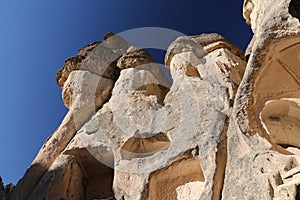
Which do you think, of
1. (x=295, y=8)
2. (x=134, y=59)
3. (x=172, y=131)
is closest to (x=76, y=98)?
(x=134, y=59)

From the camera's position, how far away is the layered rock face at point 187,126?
5.36 meters

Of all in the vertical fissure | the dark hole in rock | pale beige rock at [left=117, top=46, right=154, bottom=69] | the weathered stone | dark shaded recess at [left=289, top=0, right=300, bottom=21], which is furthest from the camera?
pale beige rock at [left=117, top=46, right=154, bottom=69]

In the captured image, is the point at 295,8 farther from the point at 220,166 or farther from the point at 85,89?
the point at 85,89

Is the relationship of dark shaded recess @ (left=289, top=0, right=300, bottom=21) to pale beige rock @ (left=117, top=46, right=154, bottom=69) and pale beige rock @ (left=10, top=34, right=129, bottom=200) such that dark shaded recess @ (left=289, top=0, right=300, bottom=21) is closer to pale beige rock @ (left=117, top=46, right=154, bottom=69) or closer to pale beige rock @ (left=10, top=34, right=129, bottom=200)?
pale beige rock @ (left=10, top=34, right=129, bottom=200)

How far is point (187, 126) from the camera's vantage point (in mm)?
6938

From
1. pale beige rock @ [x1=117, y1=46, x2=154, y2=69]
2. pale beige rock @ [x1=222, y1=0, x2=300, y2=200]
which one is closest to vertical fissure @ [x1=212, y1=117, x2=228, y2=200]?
pale beige rock @ [x1=222, y1=0, x2=300, y2=200]

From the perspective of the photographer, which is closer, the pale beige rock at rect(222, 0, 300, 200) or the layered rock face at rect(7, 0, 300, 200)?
the pale beige rock at rect(222, 0, 300, 200)

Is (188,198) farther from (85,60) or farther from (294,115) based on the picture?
(85,60)

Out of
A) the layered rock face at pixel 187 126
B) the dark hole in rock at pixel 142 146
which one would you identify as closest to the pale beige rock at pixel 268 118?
the layered rock face at pixel 187 126

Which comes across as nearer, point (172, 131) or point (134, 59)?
point (172, 131)

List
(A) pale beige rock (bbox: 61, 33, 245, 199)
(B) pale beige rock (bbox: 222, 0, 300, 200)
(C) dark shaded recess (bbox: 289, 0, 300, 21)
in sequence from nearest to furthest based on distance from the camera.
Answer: (C) dark shaded recess (bbox: 289, 0, 300, 21), (B) pale beige rock (bbox: 222, 0, 300, 200), (A) pale beige rock (bbox: 61, 33, 245, 199)

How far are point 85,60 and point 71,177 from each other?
4.06 metres

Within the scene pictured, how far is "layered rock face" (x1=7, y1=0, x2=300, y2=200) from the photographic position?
5.36 m

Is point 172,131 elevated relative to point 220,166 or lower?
elevated
